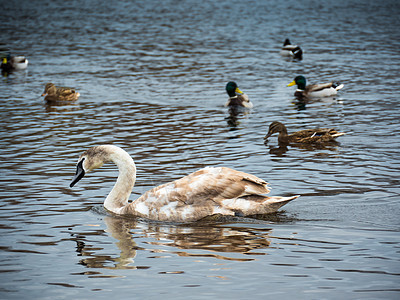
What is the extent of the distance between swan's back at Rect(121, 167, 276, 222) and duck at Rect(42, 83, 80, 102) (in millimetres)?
13701

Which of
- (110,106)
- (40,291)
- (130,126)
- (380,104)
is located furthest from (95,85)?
(40,291)

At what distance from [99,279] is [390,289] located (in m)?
3.69

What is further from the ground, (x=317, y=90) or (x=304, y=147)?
(x=317, y=90)

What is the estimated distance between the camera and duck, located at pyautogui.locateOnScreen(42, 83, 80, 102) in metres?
24.7

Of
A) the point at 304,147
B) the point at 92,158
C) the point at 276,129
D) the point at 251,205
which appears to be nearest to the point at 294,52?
the point at 276,129

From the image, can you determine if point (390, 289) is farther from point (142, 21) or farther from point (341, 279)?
point (142, 21)

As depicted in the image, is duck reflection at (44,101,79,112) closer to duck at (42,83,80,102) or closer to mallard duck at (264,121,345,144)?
duck at (42,83,80,102)

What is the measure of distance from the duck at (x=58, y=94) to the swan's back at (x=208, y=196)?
13.7 meters

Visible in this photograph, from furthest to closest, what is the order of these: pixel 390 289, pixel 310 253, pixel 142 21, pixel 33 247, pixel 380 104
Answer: pixel 142 21 < pixel 380 104 < pixel 33 247 < pixel 310 253 < pixel 390 289

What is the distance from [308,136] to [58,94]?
10.2m

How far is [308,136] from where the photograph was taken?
60.4 ft

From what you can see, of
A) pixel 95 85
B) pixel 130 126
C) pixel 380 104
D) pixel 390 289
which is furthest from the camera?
pixel 95 85

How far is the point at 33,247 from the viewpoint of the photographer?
10.6 m

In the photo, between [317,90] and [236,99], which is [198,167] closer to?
[236,99]
